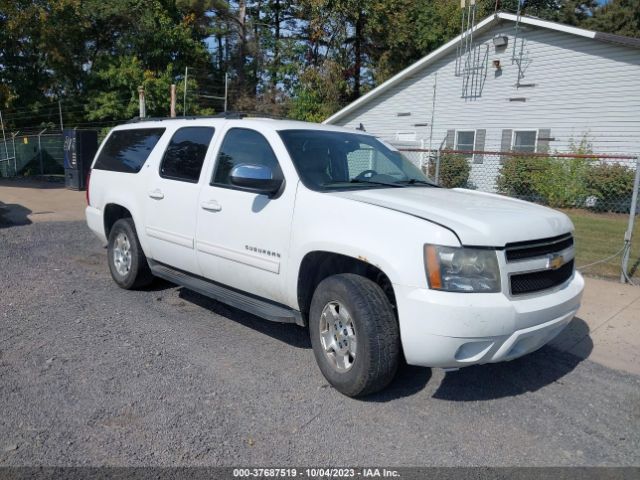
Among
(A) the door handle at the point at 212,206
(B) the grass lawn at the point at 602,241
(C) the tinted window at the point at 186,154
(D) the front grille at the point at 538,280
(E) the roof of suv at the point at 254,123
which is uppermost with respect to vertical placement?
(E) the roof of suv at the point at 254,123

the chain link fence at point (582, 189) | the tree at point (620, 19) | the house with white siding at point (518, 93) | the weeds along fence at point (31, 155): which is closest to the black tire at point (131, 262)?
the chain link fence at point (582, 189)

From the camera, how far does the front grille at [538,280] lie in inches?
138

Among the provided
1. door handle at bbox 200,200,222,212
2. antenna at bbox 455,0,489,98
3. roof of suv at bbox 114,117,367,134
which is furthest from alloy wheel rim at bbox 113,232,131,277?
antenna at bbox 455,0,489,98

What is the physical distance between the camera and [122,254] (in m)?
→ 6.15

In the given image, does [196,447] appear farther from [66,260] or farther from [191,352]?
[66,260]

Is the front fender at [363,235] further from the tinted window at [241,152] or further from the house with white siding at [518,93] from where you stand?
the house with white siding at [518,93]

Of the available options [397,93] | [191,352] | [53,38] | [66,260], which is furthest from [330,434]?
[53,38]

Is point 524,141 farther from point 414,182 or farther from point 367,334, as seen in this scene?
point 367,334

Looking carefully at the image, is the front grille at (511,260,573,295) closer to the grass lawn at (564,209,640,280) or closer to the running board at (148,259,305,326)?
the running board at (148,259,305,326)

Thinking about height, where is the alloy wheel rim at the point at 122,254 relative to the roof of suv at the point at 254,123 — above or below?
below

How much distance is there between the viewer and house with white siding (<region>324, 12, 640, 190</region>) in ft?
49.3

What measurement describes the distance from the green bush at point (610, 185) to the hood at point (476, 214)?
9.70 metres

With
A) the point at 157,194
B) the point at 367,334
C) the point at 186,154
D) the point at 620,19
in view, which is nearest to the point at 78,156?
the point at 157,194

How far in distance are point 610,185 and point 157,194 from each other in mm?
11233
